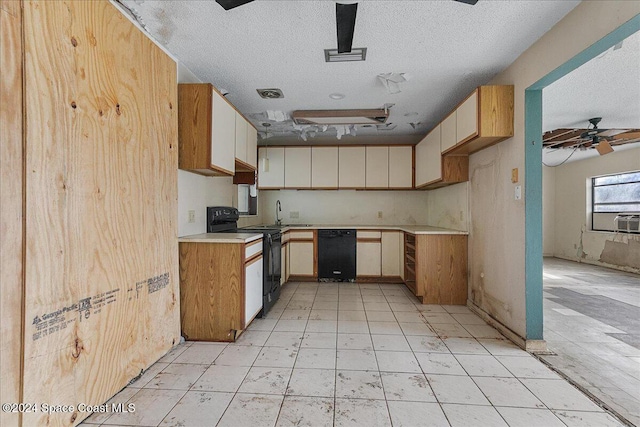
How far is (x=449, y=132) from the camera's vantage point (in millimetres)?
3227

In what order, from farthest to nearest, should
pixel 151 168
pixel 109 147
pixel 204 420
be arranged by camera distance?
pixel 151 168, pixel 109 147, pixel 204 420

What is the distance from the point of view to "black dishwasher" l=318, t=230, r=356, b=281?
446 centimetres

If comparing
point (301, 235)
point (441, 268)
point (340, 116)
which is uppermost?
point (340, 116)

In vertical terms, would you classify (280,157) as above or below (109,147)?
above

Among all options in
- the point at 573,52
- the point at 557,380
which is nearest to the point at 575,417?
the point at 557,380

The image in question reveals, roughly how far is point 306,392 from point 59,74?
211cm

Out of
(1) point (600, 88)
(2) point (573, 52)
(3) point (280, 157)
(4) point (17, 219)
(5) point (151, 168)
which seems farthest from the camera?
(3) point (280, 157)

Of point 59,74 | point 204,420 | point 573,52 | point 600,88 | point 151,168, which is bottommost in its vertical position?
point 204,420

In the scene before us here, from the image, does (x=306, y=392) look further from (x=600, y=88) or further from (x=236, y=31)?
(x=600, y=88)

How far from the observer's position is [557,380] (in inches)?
74.1

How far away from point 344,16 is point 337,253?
334 cm

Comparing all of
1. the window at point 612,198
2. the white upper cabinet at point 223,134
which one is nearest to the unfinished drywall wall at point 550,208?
the window at point 612,198

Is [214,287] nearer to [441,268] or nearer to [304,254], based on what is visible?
[304,254]

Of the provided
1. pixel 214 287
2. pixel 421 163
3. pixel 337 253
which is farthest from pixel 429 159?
pixel 214 287
